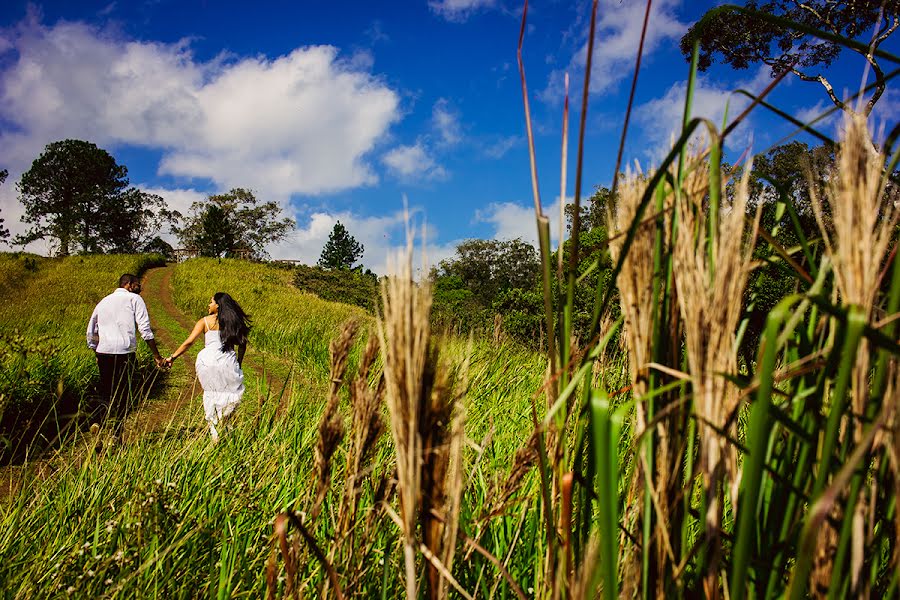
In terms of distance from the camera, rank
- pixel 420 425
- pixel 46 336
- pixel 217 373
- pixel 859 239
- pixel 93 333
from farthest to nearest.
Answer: pixel 93 333 → pixel 217 373 → pixel 46 336 → pixel 420 425 → pixel 859 239

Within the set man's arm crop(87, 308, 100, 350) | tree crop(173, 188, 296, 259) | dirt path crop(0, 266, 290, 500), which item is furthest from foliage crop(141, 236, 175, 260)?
man's arm crop(87, 308, 100, 350)

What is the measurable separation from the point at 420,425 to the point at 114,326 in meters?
6.66

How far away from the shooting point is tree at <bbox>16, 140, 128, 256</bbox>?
4728cm

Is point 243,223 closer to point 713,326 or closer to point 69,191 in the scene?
point 69,191

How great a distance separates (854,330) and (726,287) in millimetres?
168

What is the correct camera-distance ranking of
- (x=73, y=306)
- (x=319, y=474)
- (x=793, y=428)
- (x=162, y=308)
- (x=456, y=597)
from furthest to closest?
(x=162, y=308) → (x=73, y=306) → (x=456, y=597) → (x=319, y=474) → (x=793, y=428)

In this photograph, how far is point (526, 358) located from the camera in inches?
257

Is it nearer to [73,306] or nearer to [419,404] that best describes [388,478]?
[419,404]

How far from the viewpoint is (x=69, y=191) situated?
48969 millimetres

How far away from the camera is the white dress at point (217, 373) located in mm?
5492

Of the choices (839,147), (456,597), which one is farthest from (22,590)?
(839,147)

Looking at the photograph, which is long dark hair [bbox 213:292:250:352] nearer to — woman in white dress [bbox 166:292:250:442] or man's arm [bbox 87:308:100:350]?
woman in white dress [bbox 166:292:250:442]

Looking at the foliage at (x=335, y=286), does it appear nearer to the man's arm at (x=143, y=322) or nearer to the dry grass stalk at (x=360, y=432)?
the man's arm at (x=143, y=322)

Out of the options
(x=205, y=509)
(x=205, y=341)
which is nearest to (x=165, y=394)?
(x=205, y=341)
